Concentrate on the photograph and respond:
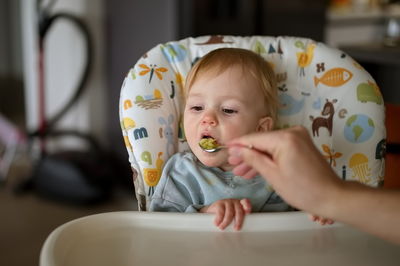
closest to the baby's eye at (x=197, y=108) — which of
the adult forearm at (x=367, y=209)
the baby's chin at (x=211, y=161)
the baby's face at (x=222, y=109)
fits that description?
the baby's face at (x=222, y=109)

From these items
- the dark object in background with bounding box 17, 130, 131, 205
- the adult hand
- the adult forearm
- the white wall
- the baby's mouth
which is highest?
the adult hand

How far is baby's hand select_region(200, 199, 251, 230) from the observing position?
0.99m

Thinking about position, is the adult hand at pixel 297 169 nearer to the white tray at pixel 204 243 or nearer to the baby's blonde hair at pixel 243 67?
the white tray at pixel 204 243

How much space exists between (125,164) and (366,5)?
174cm

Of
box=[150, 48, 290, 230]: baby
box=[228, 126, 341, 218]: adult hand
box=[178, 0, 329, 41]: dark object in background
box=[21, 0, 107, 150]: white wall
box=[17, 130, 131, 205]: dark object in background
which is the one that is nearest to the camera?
box=[228, 126, 341, 218]: adult hand

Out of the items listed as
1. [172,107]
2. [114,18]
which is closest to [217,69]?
[172,107]

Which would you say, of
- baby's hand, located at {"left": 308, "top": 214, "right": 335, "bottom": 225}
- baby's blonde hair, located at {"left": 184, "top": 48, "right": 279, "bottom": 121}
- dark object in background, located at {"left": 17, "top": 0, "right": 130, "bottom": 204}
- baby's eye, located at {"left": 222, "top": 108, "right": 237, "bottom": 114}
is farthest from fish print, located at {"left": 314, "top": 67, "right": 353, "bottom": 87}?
dark object in background, located at {"left": 17, "top": 0, "right": 130, "bottom": 204}

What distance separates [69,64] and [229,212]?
2536 mm

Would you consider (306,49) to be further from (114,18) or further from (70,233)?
(114,18)

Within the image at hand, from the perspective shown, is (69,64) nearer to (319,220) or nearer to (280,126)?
(280,126)

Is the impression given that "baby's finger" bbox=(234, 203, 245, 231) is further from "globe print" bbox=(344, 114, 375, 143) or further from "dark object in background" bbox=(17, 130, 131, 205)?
"dark object in background" bbox=(17, 130, 131, 205)

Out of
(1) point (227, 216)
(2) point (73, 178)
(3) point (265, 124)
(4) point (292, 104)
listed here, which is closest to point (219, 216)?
(1) point (227, 216)

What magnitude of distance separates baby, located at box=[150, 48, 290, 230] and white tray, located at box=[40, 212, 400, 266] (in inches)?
5.0

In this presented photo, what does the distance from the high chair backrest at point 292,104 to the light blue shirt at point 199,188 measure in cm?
4
